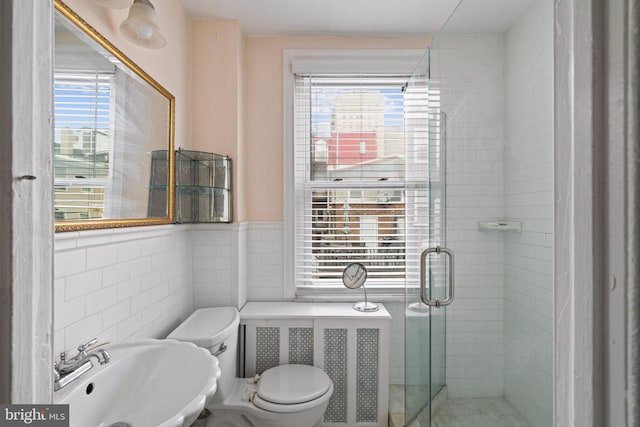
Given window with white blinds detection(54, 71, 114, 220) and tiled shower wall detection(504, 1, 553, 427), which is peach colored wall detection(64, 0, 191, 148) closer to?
window with white blinds detection(54, 71, 114, 220)

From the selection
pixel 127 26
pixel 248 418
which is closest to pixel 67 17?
pixel 127 26

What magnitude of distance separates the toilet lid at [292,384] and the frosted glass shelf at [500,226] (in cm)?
108

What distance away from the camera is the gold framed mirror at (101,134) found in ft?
3.37

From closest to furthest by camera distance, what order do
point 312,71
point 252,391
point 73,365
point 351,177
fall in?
point 73,365 → point 252,391 → point 312,71 → point 351,177

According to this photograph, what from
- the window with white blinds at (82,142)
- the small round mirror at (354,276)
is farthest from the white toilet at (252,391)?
the window with white blinds at (82,142)

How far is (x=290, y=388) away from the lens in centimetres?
164

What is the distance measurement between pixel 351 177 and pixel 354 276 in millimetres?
683

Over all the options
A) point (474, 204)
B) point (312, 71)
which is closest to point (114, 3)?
point (312, 71)

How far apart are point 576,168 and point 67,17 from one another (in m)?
1.37

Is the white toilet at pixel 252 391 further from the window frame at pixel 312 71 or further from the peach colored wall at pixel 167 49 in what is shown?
the peach colored wall at pixel 167 49

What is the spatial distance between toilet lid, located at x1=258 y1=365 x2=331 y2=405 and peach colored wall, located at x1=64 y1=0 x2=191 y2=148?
53.3 inches

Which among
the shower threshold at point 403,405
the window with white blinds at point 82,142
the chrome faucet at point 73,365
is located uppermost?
the window with white blinds at point 82,142

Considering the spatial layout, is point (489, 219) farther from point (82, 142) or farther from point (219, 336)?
point (82, 142)
